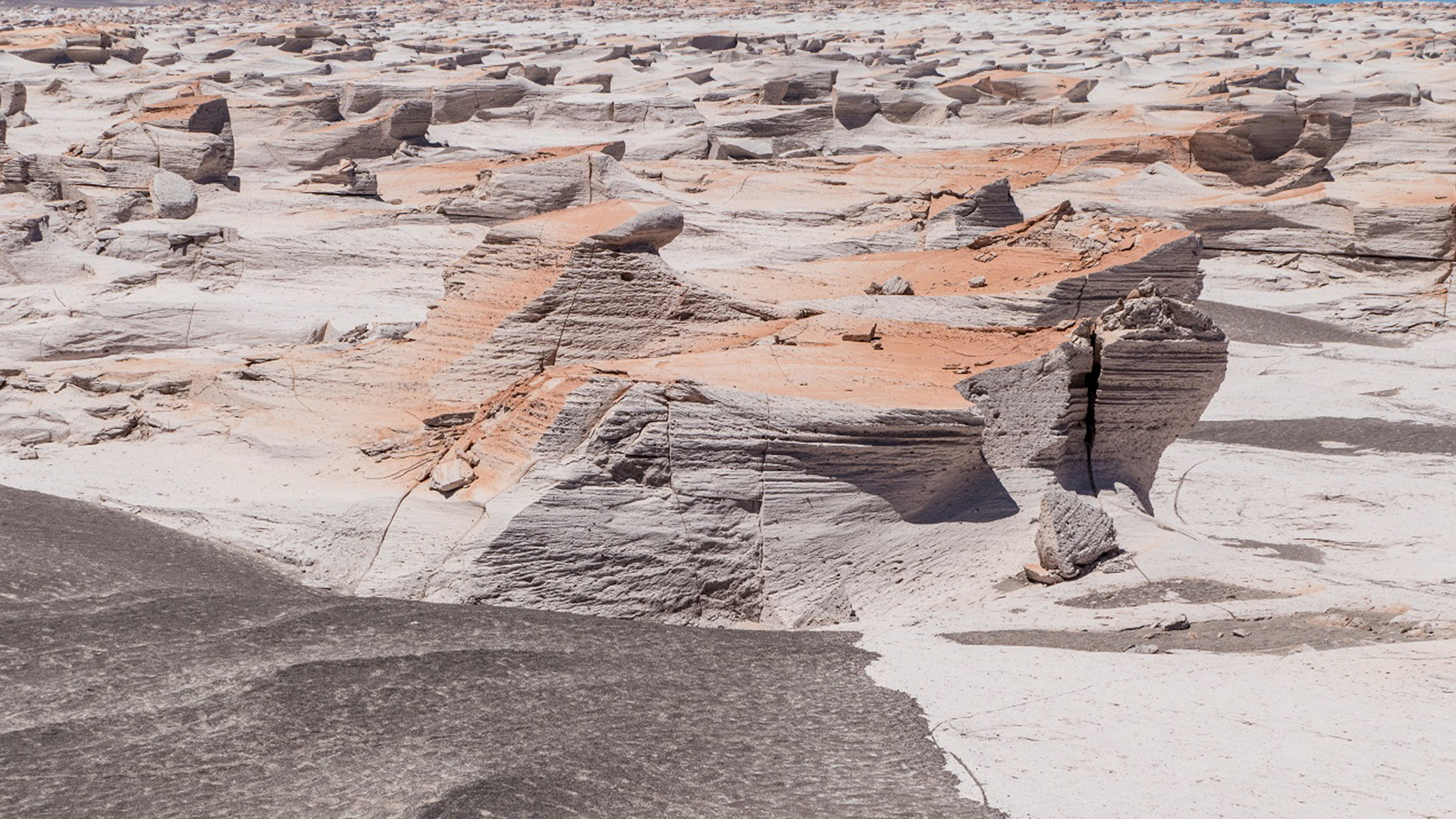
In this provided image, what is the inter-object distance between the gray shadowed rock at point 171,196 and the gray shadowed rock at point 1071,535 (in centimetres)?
1199

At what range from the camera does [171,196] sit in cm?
1508

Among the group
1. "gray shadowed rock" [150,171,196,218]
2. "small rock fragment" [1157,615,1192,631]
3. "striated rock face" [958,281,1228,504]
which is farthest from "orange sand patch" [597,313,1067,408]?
"gray shadowed rock" [150,171,196,218]

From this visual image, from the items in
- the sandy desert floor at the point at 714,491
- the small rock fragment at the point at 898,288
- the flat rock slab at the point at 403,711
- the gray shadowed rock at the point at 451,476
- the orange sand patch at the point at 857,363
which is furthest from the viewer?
the small rock fragment at the point at 898,288

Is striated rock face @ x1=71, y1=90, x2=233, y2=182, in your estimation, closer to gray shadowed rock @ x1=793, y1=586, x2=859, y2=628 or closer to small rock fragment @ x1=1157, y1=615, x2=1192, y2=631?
→ gray shadowed rock @ x1=793, y1=586, x2=859, y2=628

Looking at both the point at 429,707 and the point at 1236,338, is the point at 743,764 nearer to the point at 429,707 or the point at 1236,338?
the point at 429,707

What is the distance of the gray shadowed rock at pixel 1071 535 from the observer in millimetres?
6832

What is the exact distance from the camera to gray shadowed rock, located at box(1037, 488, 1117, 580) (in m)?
6.83

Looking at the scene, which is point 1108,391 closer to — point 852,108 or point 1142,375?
point 1142,375

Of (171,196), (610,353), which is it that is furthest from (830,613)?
(171,196)

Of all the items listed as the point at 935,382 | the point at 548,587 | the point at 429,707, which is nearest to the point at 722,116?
the point at 935,382

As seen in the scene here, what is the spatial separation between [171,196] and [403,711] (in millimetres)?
12560

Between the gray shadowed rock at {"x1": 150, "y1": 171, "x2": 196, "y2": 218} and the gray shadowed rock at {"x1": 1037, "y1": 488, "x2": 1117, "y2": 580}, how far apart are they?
12.0 m

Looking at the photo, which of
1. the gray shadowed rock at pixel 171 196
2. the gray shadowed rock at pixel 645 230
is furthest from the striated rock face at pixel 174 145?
the gray shadowed rock at pixel 645 230

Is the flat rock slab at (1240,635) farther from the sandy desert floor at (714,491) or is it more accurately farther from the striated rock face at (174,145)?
the striated rock face at (174,145)
